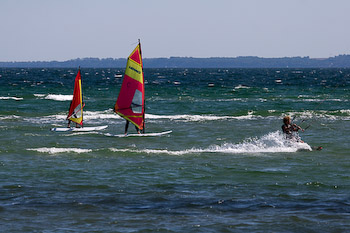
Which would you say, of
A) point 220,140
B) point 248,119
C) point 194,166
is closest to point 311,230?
point 194,166

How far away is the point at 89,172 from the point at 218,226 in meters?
8.05

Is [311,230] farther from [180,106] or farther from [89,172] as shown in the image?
[180,106]

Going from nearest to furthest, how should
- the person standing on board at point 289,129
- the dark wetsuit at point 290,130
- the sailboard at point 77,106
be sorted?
1. the person standing on board at point 289,129
2. the dark wetsuit at point 290,130
3. the sailboard at point 77,106

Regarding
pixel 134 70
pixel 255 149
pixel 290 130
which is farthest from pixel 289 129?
pixel 134 70

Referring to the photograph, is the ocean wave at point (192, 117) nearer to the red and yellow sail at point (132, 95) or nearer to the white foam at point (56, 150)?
the red and yellow sail at point (132, 95)

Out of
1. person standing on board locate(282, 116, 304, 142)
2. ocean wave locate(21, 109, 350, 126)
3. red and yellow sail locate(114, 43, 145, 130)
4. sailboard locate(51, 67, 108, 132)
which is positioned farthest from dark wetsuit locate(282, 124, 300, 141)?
ocean wave locate(21, 109, 350, 126)

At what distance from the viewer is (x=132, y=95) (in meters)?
31.2

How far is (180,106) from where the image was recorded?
180 feet

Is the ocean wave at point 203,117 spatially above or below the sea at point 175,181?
below

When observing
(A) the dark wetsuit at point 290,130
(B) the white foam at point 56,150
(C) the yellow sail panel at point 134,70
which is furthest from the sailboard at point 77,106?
(A) the dark wetsuit at point 290,130

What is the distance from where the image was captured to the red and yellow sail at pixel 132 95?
30.8 metres

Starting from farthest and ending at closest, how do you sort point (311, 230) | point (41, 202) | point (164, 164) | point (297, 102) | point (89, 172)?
point (297, 102)
point (164, 164)
point (89, 172)
point (41, 202)
point (311, 230)

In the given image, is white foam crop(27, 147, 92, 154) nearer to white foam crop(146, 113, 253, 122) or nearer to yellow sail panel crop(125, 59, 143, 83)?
yellow sail panel crop(125, 59, 143, 83)

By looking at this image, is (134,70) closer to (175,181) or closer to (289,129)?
(289,129)
